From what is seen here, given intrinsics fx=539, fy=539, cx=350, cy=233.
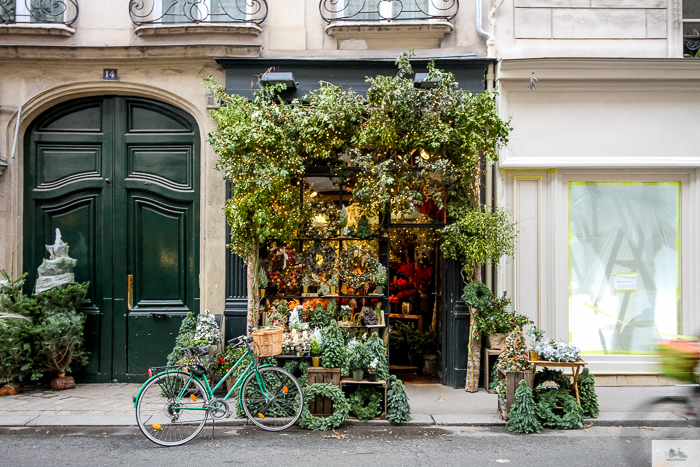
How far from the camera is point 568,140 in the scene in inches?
336

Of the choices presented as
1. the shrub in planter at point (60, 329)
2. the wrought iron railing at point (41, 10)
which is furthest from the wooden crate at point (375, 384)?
the wrought iron railing at point (41, 10)

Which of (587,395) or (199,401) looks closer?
(199,401)

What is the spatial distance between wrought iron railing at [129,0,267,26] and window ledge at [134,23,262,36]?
6.2 inches

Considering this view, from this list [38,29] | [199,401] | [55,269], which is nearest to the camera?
[199,401]

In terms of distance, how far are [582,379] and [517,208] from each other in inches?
111

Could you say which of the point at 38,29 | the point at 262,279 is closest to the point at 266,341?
the point at 262,279

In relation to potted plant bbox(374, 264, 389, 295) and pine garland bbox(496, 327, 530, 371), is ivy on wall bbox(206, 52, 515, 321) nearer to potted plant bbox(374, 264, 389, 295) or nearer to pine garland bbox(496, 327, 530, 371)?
potted plant bbox(374, 264, 389, 295)

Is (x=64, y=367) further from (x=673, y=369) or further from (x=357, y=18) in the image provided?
(x=673, y=369)

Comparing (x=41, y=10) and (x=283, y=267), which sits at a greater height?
(x=41, y=10)

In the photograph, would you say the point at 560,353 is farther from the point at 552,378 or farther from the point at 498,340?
the point at 498,340

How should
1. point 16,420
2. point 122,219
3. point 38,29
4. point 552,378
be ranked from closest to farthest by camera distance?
point 16,420
point 552,378
point 38,29
point 122,219

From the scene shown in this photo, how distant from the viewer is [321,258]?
27.5 feet

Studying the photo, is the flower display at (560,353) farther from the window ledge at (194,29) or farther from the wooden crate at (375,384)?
the window ledge at (194,29)

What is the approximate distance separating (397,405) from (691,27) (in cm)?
782
